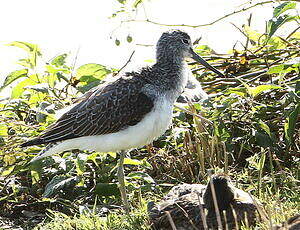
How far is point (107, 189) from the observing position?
698 centimetres

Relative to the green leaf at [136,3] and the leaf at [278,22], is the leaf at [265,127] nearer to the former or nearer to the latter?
the leaf at [278,22]

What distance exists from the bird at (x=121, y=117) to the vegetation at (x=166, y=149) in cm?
35

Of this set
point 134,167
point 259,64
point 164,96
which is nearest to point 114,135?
point 164,96

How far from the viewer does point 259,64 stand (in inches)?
314

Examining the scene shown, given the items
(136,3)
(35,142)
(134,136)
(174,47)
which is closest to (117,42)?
(136,3)

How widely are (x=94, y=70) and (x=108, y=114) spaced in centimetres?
152

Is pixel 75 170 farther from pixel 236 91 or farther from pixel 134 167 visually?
pixel 236 91

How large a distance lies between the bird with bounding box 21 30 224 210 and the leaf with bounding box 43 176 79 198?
1.13 ft

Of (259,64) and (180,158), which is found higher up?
(259,64)

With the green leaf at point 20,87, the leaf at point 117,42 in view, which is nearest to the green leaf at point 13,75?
the green leaf at point 20,87

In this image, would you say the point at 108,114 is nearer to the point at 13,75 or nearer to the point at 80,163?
the point at 80,163

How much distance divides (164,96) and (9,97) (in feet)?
8.18

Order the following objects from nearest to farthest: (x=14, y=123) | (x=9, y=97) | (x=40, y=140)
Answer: (x=40, y=140) < (x=14, y=123) < (x=9, y=97)

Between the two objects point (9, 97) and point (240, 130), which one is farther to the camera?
point (9, 97)
